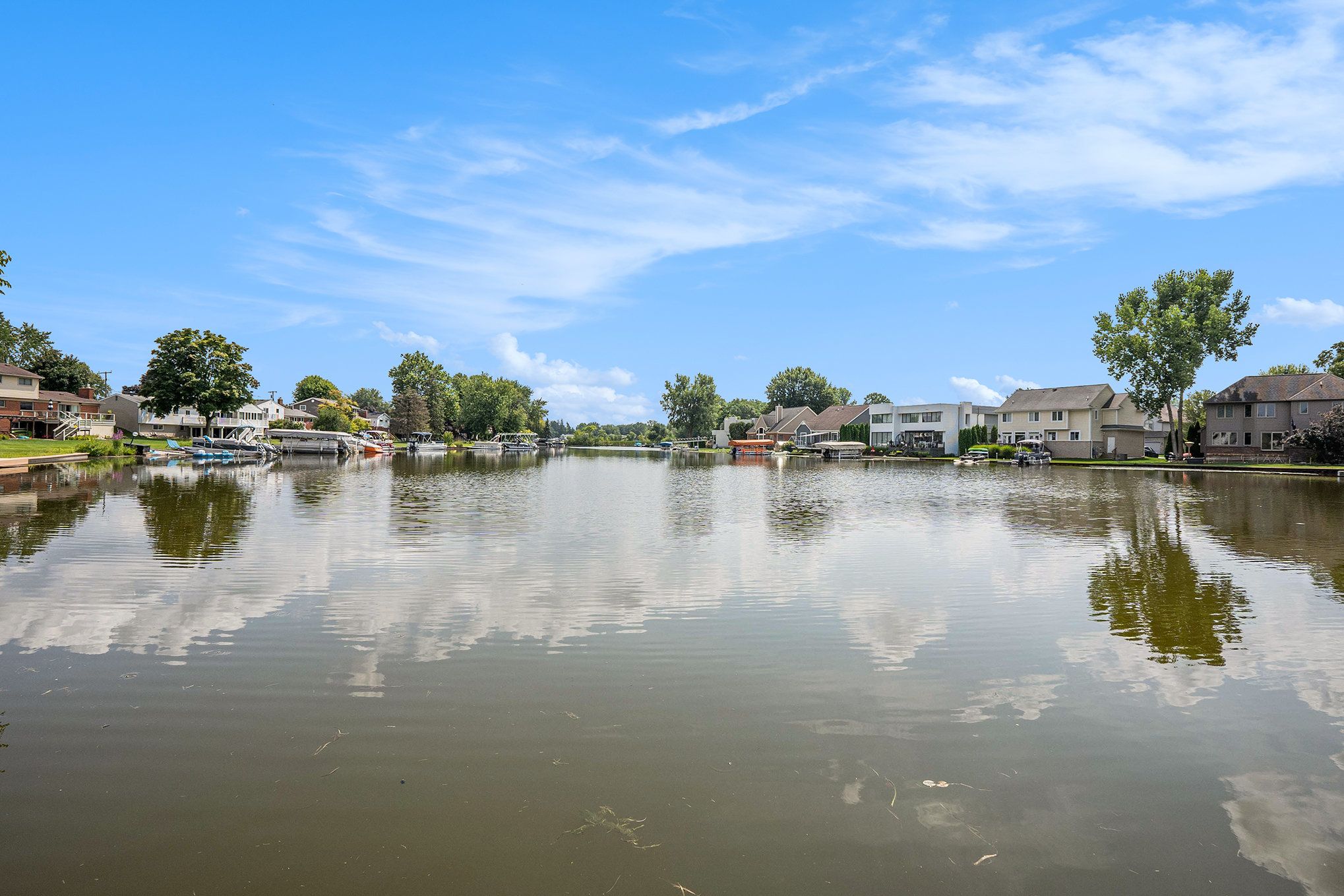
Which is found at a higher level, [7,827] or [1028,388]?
[1028,388]

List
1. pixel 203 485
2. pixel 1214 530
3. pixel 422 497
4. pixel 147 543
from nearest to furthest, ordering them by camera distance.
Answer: pixel 147 543, pixel 1214 530, pixel 422 497, pixel 203 485

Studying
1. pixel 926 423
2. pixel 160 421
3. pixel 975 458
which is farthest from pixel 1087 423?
pixel 160 421

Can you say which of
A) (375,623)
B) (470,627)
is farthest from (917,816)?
(375,623)

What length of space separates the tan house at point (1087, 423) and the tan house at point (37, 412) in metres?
103

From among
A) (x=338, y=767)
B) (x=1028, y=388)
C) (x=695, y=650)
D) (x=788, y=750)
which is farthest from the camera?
(x=1028, y=388)

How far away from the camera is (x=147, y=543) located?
16297 millimetres

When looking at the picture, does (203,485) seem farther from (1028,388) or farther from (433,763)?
(1028,388)

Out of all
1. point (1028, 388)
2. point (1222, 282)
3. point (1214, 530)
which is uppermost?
point (1222, 282)

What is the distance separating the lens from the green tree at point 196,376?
78.1 meters

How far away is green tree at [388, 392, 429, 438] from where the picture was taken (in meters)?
131

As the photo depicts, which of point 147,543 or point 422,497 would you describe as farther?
point 422,497

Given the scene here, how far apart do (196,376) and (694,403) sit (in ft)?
351

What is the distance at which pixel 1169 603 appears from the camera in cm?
1183

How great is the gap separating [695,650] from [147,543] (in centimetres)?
1371
